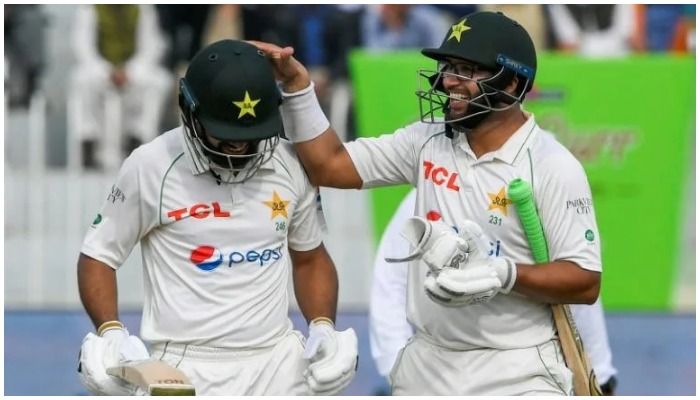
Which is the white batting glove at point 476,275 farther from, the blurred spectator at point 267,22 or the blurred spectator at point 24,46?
the blurred spectator at point 24,46

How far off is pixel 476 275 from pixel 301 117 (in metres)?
0.89

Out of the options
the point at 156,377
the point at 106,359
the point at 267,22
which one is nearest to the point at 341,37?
the point at 267,22

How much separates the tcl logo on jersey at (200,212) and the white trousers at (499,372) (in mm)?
972

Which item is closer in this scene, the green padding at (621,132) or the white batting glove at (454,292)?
the white batting glove at (454,292)

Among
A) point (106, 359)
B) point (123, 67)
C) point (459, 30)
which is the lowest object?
point (106, 359)

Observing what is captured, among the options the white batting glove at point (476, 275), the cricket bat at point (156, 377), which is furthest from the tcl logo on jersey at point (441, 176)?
the cricket bat at point (156, 377)

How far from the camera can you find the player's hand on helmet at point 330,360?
16.0ft

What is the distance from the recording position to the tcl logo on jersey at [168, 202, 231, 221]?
16.1 feet

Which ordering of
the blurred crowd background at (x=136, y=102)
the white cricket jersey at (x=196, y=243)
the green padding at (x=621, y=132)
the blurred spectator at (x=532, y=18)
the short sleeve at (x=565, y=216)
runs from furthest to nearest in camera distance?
the blurred spectator at (x=532, y=18) < the green padding at (x=621, y=132) < the blurred crowd background at (x=136, y=102) < the short sleeve at (x=565, y=216) < the white cricket jersey at (x=196, y=243)

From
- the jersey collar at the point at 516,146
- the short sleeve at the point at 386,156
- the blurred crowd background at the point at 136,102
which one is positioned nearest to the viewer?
the jersey collar at the point at 516,146

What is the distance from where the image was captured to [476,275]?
481cm

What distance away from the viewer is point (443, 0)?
11.8m

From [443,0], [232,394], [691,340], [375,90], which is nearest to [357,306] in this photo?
[375,90]

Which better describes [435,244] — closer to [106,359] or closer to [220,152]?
[220,152]
